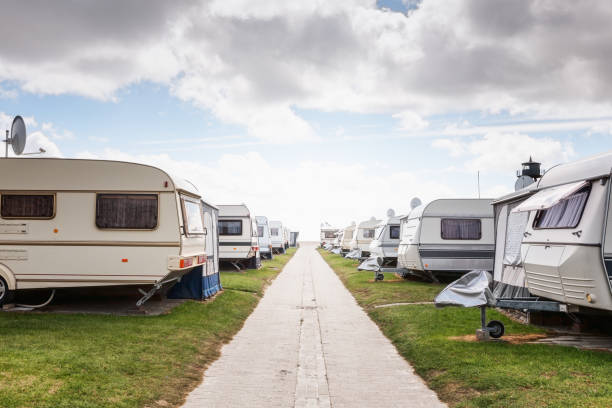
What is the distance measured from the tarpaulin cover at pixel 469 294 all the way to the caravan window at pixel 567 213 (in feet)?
4.48

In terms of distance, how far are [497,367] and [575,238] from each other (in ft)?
7.50

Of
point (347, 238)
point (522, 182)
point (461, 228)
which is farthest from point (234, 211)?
point (347, 238)

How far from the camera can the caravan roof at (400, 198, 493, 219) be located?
60.7 ft

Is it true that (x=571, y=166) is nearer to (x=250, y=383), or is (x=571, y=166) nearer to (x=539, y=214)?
(x=539, y=214)

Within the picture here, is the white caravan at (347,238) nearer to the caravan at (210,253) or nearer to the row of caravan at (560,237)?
the caravan at (210,253)

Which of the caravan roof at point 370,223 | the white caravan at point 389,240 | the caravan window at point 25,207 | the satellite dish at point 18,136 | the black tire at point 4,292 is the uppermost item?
the satellite dish at point 18,136

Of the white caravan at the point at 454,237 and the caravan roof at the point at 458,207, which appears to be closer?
the white caravan at the point at 454,237

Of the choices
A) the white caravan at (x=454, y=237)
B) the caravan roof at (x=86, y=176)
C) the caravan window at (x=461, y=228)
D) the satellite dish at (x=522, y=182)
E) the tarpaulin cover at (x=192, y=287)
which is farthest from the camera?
the caravan window at (x=461, y=228)

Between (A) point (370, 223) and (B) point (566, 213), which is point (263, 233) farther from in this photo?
(B) point (566, 213)

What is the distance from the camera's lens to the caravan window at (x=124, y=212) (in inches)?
443

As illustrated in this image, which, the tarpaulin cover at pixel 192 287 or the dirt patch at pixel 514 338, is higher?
the tarpaulin cover at pixel 192 287

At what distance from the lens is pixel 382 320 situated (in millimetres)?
12016

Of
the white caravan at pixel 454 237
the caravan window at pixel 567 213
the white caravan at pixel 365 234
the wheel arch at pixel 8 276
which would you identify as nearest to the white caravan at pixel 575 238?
the caravan window at pixel 567 213

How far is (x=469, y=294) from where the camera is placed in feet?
29.4
